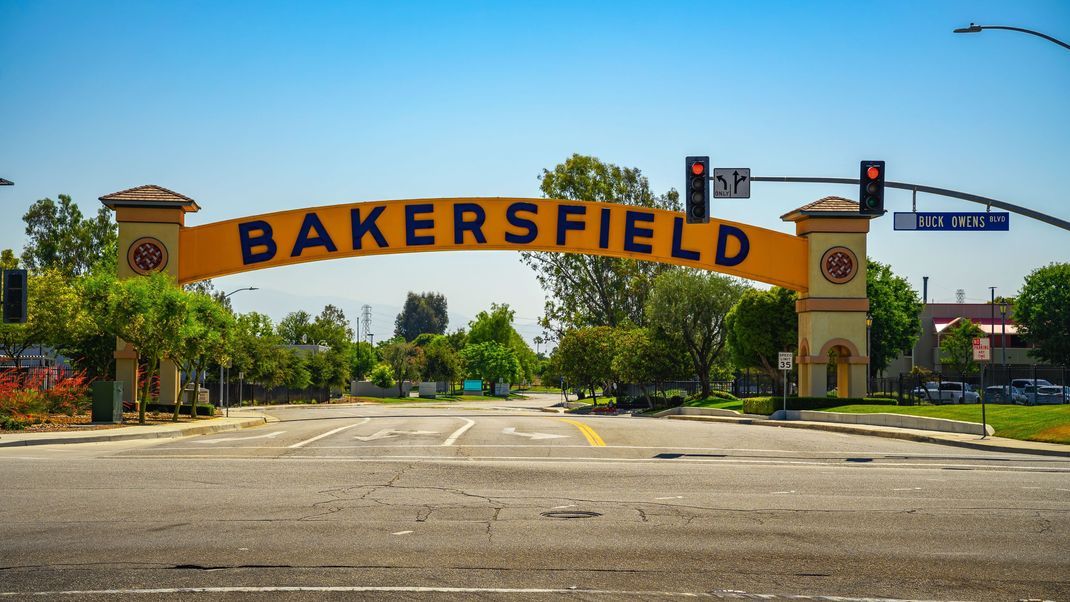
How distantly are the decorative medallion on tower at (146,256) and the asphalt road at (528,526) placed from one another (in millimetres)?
20235

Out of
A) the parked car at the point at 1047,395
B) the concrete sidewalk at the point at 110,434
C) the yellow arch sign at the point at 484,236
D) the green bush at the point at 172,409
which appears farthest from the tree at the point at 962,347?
the concrete sidewalk at the point at 110,434

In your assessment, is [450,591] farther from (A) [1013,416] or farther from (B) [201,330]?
(B) [201,330]

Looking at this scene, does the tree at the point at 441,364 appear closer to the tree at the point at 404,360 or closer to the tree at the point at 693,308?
the tree at the point at 404,360

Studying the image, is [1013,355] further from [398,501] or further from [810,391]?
[398,501]

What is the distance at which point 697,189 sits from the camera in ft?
84.7

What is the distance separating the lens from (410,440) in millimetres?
26953

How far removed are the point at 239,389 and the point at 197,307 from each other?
144 ft

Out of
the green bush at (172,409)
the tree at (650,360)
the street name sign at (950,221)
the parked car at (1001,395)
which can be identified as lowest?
the green bush at (172,409)

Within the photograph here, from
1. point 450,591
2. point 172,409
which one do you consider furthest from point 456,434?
point 450,591

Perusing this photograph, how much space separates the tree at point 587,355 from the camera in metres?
77.5

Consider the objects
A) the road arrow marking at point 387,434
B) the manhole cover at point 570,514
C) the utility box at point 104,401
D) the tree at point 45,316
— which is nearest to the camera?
the manhole cover at point 570,514

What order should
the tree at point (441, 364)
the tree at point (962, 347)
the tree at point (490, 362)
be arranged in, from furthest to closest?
the tree at point (490, 362) < the tree at point (441, 364) < the tree at point (962, 347)

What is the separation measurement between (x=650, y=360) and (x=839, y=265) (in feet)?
80.8

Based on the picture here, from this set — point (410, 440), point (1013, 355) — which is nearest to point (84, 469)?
point (410, 440)
